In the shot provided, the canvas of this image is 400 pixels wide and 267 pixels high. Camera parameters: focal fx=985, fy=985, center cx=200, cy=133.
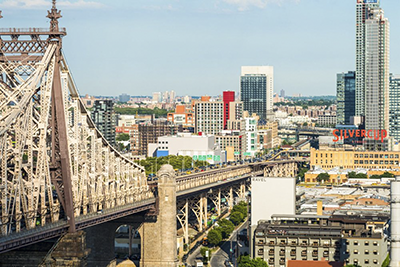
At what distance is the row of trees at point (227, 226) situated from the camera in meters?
144

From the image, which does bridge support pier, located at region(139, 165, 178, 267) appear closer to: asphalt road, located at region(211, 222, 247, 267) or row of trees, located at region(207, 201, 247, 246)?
asphalt road, located at region(211, 222, 247, 267)

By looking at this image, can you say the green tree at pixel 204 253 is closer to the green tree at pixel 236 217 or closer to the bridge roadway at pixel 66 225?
the bridge roadway at pixel 66 225

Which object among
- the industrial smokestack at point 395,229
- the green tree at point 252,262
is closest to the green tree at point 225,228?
the green tree at point 252,262

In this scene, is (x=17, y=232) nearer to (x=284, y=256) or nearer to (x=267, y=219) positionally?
(x=284, y=256)

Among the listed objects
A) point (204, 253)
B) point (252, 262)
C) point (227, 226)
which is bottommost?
point (204, 253)

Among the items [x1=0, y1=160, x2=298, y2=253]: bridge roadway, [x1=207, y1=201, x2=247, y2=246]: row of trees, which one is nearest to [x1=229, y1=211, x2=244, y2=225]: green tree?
[x1=207, y1=201, x2=247, y2=246]: row of trees

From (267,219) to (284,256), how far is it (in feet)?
51.0

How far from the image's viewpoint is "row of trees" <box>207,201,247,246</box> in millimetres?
144250

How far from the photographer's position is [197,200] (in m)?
167

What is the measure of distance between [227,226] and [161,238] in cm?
3022

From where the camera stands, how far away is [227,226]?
151750 mm

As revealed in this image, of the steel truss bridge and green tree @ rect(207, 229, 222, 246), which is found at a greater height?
the steel truss bridge

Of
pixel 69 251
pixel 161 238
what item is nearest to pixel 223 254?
pixel 161 238

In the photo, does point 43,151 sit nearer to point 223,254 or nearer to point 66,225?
point 66,225
